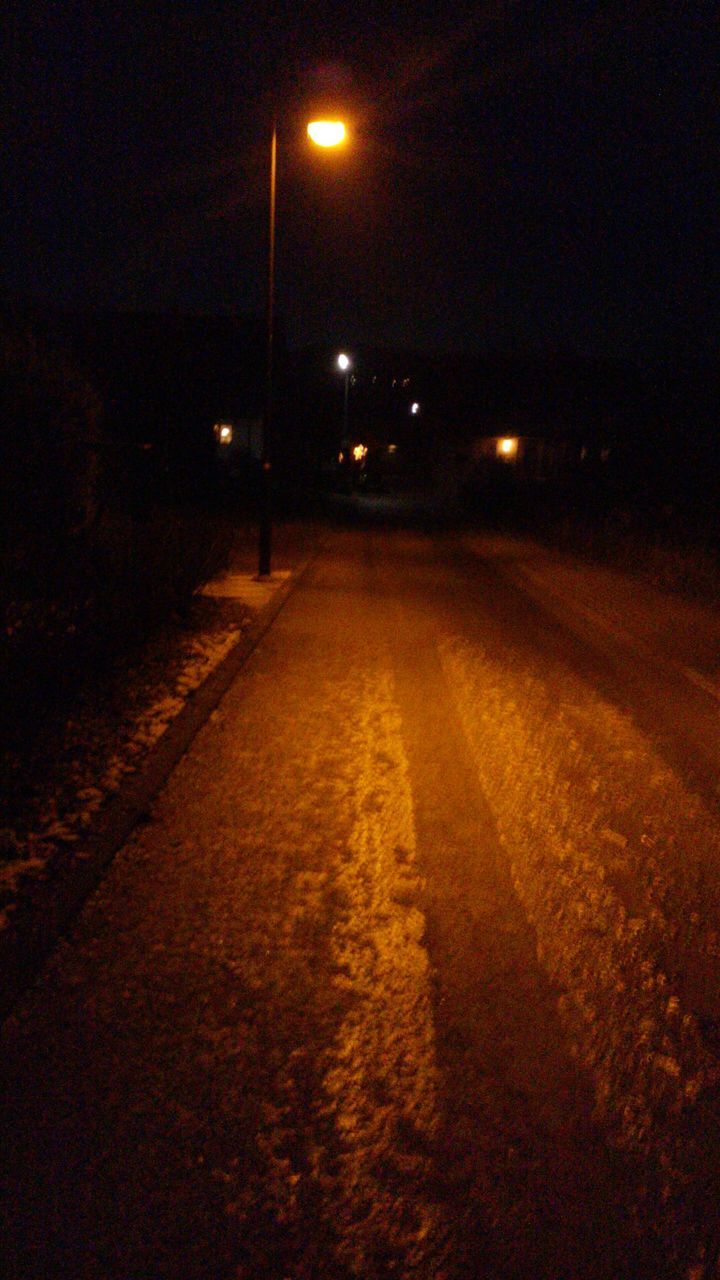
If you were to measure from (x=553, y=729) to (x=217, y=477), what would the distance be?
34485 millimetres

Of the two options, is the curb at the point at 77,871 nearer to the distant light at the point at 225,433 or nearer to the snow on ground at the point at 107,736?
the snow on ground at the point at 107,736

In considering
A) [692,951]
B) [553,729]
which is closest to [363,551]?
[553,729]

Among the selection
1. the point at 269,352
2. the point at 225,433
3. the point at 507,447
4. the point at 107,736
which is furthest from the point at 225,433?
the point at 107,736

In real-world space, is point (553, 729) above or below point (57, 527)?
below

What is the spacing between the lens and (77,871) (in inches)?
218

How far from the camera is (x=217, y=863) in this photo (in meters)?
5.81

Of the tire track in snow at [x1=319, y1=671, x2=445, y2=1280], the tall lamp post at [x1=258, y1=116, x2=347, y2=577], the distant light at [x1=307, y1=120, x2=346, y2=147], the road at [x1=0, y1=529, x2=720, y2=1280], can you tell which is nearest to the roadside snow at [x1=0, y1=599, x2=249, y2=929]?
the road at [x1=0, y1=529, x2=720, y2=1280]

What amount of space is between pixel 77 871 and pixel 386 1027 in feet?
6.71

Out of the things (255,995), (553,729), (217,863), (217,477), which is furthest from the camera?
(217,477)

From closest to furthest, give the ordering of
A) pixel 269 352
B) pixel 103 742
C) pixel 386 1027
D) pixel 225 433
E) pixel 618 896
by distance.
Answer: pixel 386 1027, pixel 618 896, pixel 103 742, pixel 269 352, pixel 225 433

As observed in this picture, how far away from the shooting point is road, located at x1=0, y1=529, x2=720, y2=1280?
10.3 feet

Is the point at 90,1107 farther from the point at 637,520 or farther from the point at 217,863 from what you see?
the point at 637,520

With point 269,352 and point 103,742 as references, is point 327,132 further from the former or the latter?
point 103,742

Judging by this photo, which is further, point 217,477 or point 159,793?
point 217,477
